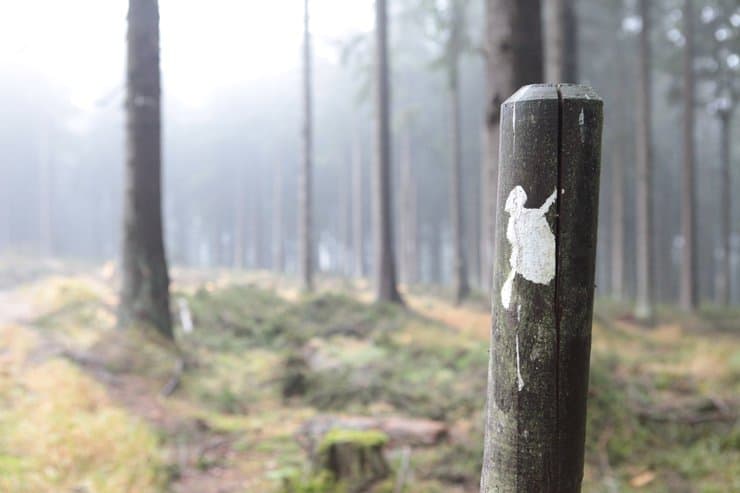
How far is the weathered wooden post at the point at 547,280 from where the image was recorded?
160 cm

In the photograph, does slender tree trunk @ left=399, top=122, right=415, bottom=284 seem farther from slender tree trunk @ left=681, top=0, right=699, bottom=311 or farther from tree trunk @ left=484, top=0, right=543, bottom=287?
tree trunk @ left=484, top=0, right=543, bottom=287

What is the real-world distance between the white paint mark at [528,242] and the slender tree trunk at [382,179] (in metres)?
12.9

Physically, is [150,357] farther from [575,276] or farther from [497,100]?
[575,276]

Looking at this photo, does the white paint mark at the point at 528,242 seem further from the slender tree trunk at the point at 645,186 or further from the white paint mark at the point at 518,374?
the slender tree trunk at the point at 645,186

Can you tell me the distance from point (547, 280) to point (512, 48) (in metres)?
4.75

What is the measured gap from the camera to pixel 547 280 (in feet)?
5.33

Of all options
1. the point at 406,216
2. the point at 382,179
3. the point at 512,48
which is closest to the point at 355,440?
the point at 512,48

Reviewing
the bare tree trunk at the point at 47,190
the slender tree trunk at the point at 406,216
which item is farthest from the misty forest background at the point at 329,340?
the bare tree trunk at the point at 47,190

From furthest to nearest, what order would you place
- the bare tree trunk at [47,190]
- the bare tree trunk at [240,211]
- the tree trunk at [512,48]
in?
the bare tree trunk at [240,211]
the bare tree trunk at [47,190]
the tree trunk at [512,48]

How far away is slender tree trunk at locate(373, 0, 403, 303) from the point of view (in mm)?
14742

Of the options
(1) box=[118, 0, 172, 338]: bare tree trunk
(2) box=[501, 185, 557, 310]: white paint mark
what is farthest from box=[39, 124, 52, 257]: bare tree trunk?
(2) box=[501, 185, 557, 310]: white paint mark

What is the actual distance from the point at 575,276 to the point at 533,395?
34cm

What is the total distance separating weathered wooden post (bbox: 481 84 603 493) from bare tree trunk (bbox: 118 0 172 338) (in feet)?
24.6

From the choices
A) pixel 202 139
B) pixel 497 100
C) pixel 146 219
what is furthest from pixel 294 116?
pixel 497 100
